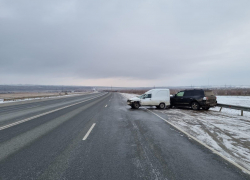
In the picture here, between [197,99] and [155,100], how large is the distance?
12.7ft

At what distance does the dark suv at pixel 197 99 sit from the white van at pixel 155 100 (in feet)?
4.26

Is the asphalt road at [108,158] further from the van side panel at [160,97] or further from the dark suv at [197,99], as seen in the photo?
the van side panel at [160,97]

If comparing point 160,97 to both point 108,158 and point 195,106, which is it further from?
point 108,158

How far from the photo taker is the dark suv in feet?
46.7

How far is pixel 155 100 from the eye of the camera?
52.2 feet

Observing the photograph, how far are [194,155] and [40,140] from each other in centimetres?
523

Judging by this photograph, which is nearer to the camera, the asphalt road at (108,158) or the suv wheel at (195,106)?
the asphalt road at (108,158)

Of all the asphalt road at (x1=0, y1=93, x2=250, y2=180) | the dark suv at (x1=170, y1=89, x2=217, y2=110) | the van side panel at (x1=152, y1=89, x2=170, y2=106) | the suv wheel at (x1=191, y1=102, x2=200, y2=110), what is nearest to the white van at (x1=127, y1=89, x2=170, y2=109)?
the van side panel at (x1=152, y1=89, x2=170, y2=106)

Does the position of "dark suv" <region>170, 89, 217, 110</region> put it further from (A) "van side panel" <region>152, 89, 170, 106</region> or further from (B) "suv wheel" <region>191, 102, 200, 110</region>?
(A) "van side panel" <region>152, 89, 170, 106</region>

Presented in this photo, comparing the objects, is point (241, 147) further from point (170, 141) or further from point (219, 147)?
point (170, 141)

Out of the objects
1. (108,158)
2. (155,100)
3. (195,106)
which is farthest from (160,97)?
(108,158)

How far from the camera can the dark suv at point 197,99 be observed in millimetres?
14242

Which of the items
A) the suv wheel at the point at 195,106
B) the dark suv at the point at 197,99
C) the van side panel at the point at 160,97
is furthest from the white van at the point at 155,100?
the suv wheel at the point at 195,106

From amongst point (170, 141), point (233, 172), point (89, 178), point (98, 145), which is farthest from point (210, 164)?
point (98, 145)
